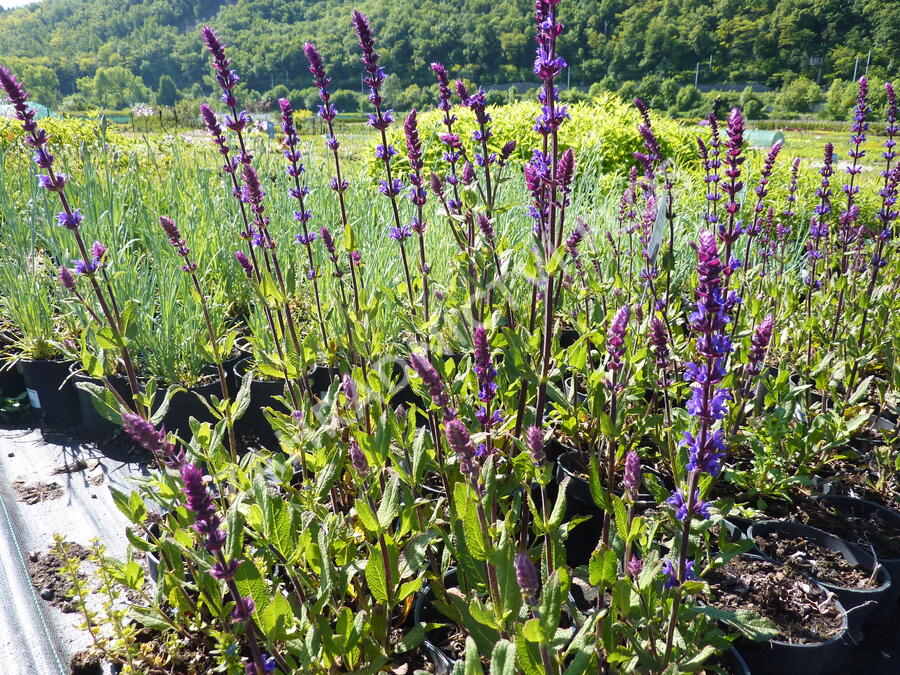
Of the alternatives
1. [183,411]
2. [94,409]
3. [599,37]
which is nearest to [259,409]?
[183,411]

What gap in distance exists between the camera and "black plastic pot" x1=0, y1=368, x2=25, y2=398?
136 inches

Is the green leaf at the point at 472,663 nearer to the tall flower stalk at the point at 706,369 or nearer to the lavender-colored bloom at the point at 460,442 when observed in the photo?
the lavender-colored bloom at the point at 460,442

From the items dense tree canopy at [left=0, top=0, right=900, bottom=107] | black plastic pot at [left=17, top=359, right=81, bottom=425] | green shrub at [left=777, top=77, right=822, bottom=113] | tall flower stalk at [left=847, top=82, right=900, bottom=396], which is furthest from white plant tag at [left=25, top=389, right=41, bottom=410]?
green shrub at [left=777, top=77, right=822, bottom=113]

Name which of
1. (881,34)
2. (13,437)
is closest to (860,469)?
(13,437)

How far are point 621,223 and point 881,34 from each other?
2564 inches

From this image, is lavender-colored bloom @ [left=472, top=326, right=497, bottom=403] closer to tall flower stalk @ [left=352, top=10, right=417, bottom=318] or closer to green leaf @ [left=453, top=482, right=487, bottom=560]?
green leaf @ [left=453, top=482, right=487, bottom=560]

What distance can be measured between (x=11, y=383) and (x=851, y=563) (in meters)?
4.45

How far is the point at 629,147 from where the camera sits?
8.27 metres

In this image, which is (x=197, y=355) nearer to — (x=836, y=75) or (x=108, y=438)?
(x=108, y=438)

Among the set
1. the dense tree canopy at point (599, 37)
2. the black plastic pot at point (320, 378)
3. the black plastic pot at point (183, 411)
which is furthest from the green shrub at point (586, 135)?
the dense tree canopy at point (599, 37)

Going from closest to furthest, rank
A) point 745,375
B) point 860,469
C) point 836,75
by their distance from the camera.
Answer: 1. point 745,375
2. point 860,469
3. point 836,75

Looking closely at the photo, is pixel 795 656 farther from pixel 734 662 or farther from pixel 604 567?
pixel 604 567

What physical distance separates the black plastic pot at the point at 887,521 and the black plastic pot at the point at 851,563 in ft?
0.11

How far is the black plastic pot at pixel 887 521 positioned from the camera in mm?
1932
